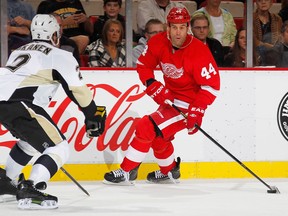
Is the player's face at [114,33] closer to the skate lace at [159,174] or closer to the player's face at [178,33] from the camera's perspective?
the player's face at [178,33]

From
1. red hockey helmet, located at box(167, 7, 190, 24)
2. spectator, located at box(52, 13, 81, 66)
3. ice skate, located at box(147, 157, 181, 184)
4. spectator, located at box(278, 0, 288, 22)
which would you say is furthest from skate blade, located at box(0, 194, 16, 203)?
spectator, located at box(278, 0, 288, 22)

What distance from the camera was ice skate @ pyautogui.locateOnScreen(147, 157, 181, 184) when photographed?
6805 millimetres

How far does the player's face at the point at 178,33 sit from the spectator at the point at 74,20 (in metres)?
0.94

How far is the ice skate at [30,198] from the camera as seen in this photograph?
537 cm

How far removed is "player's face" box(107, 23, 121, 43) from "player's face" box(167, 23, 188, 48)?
775mm

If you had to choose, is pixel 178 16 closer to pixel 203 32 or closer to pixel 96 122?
pixel 203 32

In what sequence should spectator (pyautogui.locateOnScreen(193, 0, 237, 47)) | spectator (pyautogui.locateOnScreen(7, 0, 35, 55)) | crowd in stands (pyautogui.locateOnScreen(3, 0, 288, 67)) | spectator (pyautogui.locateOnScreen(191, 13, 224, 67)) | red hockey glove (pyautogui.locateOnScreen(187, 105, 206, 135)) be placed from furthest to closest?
spectator (pyautogui.locateOnScreen(193, 0, 237, 47))
spectator (pyautogui.locateOnScreen(191, 13, 224, 67))
crowd in stands (pyautogui.locateOnScreen(3, 0, 288, 67))
spectator (pyautogui.locateOnScreen(7, 0, 35, 55))
red hockey glove (pyautogui.locateOnScreen(187, 105, 206, 135))

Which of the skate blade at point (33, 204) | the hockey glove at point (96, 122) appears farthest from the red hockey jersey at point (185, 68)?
the skate blade at point (33, 204)

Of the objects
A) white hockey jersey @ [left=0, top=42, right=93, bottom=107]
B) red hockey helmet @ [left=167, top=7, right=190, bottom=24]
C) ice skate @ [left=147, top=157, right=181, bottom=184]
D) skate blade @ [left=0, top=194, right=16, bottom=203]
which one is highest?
red hockey helmet @ [left=167, top=7, right=190, bottom=24]

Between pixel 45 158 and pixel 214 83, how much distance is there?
137cm

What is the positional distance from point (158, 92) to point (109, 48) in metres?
0.90

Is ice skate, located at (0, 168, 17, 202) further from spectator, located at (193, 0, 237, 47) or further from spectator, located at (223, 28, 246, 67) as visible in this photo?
spectator, located at (193, 0, 237, 47)

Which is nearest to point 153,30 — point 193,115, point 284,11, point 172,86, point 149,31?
point 149,31

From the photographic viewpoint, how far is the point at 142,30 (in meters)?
7.26
